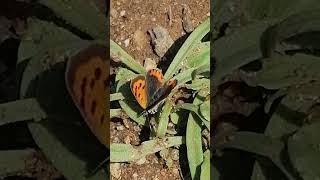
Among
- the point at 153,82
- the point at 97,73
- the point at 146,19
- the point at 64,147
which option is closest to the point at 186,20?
the point at 146,19

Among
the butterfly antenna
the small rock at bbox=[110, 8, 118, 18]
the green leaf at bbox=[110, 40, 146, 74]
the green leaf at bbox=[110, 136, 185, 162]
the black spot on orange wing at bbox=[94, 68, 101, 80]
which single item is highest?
the small rock at bbox=[110, 8, 118, 18]

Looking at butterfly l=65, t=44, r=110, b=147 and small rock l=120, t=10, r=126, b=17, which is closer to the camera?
butterfly l=65, t=44, r=110, b=147

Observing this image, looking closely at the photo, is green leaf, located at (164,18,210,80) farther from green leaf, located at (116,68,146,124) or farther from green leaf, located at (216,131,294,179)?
green leaf, located at (216,131,294,179)

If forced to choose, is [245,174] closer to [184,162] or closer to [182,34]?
[184,162]

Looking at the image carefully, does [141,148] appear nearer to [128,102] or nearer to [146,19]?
[128,102]

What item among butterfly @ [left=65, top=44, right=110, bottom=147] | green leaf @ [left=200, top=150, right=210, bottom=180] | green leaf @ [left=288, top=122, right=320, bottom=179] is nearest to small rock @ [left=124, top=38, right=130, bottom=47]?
butterfly @ [left=65, top=44, right=110, bottom=147]

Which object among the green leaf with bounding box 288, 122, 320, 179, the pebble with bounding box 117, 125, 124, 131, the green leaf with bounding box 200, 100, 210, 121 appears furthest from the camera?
the pebble with bounding box 117, 125, 124, 131

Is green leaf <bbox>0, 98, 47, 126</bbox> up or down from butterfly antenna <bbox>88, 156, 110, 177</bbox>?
up
